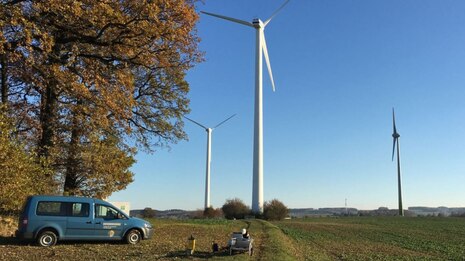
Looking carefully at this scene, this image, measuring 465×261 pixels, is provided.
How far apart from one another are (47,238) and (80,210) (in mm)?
1691

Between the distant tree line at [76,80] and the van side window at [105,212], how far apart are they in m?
3.56

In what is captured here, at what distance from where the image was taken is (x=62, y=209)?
20844 millimetres

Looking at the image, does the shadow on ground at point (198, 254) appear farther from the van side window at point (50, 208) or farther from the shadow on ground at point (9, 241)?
the shadow on ground at point (9, 241)

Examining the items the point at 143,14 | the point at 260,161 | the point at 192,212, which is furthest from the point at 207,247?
the point at 192,212

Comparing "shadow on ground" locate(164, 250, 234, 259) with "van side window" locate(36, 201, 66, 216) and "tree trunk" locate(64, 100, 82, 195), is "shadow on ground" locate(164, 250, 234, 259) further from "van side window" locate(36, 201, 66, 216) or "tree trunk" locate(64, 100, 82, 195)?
"tree trunk" locate(64, 100, 82, 195)

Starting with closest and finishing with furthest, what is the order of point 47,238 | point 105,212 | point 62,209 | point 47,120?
1. point 47,238
2. point 62,209
3. point 105,212
4. point 47,120

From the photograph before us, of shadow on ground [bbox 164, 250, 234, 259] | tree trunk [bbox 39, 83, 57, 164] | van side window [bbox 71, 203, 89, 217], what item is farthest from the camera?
tree trunk [bbox 39, 83, 57, 164]

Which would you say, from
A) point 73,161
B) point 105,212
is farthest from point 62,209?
point 73,161

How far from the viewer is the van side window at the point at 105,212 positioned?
21.4 m

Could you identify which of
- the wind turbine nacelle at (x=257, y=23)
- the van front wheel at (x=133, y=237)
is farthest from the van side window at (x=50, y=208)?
the wind turbine nacelle at (x=257, y=23)

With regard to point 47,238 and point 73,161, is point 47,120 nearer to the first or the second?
point 73,161

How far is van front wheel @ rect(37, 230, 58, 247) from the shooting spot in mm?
19938

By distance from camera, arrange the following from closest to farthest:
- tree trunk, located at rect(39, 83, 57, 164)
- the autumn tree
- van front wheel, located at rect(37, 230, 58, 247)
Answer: van front wheel, located at rect(37, 230, 58, 247)
the autumn tree
tree trunk, located at rect(39, 83, 57, 164)

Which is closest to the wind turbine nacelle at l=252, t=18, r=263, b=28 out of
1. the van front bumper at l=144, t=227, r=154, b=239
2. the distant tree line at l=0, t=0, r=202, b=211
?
the distant tree line at l=0, t=0, r=202, b=211
